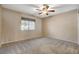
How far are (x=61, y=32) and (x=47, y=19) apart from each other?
65cm

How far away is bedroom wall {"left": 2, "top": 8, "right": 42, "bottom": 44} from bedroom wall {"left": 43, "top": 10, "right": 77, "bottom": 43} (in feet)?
1.08

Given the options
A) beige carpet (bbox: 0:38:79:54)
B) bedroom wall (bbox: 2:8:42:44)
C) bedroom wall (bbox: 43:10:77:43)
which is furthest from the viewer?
bedroom wall (bbox: 2:8:42:44)

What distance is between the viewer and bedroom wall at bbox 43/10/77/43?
7.85ft

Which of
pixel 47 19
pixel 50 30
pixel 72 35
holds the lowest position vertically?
pixel 72 35

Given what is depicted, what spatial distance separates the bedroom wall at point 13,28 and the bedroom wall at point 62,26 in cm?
33

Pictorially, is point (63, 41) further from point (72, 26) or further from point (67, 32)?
point (72, 26)

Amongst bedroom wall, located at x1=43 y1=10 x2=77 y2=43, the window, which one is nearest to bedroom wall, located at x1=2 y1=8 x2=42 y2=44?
the window

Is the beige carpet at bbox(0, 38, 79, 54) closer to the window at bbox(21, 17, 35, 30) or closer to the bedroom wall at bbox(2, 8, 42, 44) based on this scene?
the bedroom wall at bbox(2, 8, 42, 44)

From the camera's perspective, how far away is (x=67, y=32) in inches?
98.0

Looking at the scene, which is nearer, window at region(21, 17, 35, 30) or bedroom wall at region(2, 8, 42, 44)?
window at region(21, 17, 35, 30)

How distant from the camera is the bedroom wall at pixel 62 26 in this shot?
239cm

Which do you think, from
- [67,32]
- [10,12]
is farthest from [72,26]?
[10,12]

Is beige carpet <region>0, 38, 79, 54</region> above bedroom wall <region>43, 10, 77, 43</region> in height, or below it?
below

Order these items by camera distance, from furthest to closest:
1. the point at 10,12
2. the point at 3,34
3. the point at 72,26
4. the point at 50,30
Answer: the point at 3,34 → the point at 10,12 → the point at 50,30 → the point at 72,26
